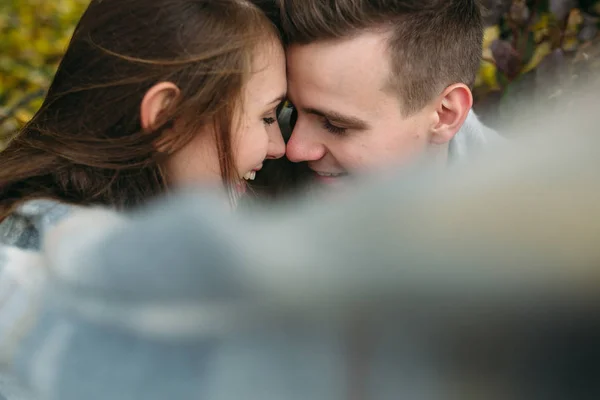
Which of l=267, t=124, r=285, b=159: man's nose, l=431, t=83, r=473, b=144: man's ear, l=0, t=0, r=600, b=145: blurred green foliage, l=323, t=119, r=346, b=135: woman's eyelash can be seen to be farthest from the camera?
l=0, t=0, r=600, b=145: blurred green foliage

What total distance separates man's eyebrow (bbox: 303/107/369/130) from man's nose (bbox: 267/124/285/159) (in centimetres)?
12

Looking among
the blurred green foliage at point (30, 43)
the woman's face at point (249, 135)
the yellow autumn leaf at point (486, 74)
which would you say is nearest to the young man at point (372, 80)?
the woman's face at point (249, 135)

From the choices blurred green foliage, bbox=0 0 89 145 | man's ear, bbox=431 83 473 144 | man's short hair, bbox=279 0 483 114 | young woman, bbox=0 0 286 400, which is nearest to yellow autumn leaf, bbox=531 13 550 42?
man's short hair, bbox=279 0 483 114

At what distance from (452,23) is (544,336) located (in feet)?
6.08

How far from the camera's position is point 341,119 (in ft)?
6.10

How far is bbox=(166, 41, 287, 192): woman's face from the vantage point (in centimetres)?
151

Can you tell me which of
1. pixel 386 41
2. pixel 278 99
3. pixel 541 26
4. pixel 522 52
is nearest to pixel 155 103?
pixel 278 99

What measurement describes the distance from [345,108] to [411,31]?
0.92ft

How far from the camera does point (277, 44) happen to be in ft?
5.60

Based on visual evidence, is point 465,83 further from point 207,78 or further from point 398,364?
point 398,364

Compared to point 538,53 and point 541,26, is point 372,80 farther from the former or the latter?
point 538,53

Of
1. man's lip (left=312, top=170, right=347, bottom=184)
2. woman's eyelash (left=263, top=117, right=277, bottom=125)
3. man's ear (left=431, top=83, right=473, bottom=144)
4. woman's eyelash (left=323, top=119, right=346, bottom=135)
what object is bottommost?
man's lip (left=312, top=170, right=347, bottom=184)

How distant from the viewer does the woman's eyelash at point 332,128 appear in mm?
1891

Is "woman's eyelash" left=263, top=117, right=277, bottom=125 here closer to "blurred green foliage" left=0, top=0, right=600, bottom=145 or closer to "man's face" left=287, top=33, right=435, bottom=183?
"man's face" left=287, top=33, right=435, bottom=183
